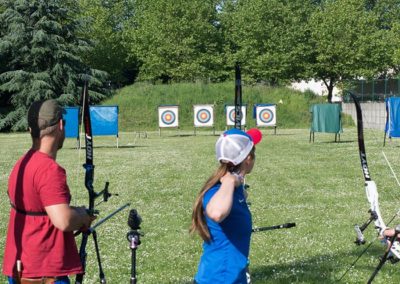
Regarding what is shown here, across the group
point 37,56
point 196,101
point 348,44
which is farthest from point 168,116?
point 348,44

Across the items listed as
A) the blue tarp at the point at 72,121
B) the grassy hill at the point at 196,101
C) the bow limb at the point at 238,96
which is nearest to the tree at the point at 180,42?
the grassy hill at the point at 196,101

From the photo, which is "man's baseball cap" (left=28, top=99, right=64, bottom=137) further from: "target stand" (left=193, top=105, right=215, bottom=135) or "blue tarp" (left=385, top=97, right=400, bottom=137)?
"target stand" (left=193, top=105, right=215, bottom=135)

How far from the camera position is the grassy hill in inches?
1526

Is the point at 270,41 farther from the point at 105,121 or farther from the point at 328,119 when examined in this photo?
the point at 105,121

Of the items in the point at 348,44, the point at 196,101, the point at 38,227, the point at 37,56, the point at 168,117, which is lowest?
the point at 38,227

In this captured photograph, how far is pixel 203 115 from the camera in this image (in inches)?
1347

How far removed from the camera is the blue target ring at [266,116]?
33531 millimetres

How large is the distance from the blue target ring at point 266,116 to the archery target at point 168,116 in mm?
4678

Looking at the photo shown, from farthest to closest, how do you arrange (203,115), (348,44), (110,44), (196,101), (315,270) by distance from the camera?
(110,44)
(348,44)
(196,101)
(203,115)
(315,270)

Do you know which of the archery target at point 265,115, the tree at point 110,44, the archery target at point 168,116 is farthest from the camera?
the tree at point 110,44

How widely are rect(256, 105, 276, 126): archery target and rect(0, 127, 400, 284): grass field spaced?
14.5 metres

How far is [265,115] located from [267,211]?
2490cm

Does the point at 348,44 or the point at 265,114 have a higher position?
the point at 348,44

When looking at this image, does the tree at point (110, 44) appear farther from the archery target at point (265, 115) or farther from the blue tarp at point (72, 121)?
the blue tarp at point (72, 121)
